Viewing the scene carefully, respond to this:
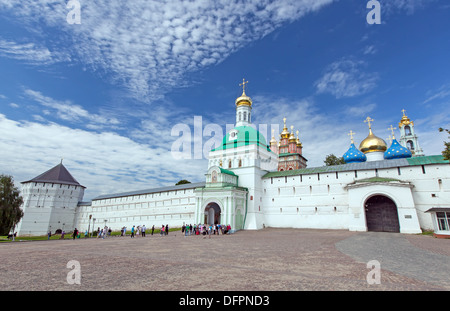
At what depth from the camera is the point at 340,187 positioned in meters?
27.8

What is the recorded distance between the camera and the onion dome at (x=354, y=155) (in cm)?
3275

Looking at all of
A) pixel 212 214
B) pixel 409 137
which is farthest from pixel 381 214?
pixel 409 137

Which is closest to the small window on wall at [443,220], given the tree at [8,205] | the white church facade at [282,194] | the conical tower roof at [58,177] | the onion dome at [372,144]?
the white church facade at [282,194]

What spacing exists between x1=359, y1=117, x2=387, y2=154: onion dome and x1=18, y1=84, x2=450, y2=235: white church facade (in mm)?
120

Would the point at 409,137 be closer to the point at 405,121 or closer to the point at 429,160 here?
the point at 405,121

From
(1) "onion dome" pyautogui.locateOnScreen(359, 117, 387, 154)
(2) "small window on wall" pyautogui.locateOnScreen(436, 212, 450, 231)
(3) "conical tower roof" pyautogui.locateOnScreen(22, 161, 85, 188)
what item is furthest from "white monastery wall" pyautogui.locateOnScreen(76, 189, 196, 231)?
(2) "small window on wall" pyautogui.locateOnScreen(436, 212, 450, 231)

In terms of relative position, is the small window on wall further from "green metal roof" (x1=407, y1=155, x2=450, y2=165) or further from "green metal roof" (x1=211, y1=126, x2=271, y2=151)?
"green metal roof" (x1=211, y1=126, x2=271, y2=151)

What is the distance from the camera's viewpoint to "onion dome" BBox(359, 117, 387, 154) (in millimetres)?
33397

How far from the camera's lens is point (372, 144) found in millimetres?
33688

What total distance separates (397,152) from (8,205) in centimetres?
5116

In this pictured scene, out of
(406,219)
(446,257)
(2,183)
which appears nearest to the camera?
(446,257)
